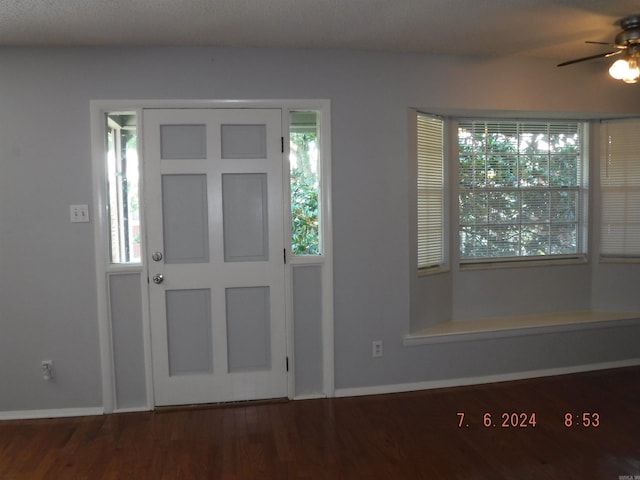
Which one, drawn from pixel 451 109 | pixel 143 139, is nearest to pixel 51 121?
pixel 143 139

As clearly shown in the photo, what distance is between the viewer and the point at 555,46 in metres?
2.99

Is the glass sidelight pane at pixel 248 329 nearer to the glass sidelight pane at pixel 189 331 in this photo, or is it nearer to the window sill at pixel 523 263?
the glass sidelight pane at pixel 189 331

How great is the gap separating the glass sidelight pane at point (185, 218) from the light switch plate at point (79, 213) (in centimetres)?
47

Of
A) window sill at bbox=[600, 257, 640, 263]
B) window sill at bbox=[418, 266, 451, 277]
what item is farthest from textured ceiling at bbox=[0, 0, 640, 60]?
window sill at bbox=[600, 257, 640, 263]

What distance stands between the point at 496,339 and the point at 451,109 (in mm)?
1707

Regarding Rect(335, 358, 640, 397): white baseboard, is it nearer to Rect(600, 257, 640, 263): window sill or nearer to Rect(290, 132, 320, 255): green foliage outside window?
Rect(600, 257, 640, 263): window sill

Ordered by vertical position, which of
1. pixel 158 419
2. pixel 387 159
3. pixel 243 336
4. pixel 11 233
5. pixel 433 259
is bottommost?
pixel 158 419

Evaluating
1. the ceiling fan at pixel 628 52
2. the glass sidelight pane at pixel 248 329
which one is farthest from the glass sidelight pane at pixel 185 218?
the ceiling fan at pixel 628 52

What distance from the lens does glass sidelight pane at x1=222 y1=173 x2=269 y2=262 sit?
2.98m

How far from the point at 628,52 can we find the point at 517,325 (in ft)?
6.33

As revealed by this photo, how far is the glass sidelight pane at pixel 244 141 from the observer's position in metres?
2.95

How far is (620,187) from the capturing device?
371cm

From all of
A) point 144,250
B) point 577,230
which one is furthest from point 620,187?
point 144,250

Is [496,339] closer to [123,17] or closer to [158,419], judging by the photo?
[158,419]
